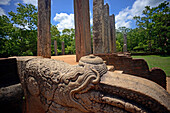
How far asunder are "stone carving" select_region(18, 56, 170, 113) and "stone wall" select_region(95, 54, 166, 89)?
2562mm

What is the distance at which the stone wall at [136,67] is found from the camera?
300 centimetres

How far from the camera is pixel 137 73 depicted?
11.4ft

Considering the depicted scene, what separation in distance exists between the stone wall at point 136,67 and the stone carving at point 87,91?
2562 millimetres

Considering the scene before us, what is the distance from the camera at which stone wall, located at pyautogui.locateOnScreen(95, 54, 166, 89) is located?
300cm

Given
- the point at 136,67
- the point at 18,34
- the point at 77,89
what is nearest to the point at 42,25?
the point at 77,89

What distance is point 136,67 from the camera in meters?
3.51

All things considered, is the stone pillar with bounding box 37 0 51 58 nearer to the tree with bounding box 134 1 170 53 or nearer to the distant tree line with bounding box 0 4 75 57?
the distant tree line with bounding box 0 4 75 57

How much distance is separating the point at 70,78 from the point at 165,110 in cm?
109

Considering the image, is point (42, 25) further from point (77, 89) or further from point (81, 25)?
point (77, 89)

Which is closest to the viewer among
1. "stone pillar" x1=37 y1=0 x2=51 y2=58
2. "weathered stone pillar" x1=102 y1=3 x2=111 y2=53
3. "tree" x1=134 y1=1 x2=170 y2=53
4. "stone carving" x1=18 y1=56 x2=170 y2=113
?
"stone carving" x1=18 y1=56 x2=170 y2=113

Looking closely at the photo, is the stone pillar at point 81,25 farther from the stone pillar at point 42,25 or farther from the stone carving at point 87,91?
the stone carving at point 87,91

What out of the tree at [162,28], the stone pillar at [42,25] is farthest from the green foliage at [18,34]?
the tree at [162,28]

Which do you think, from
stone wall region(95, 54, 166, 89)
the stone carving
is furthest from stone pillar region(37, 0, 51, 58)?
stone wall region(95, 54, 166, 89)

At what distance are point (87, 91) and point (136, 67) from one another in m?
3.30
